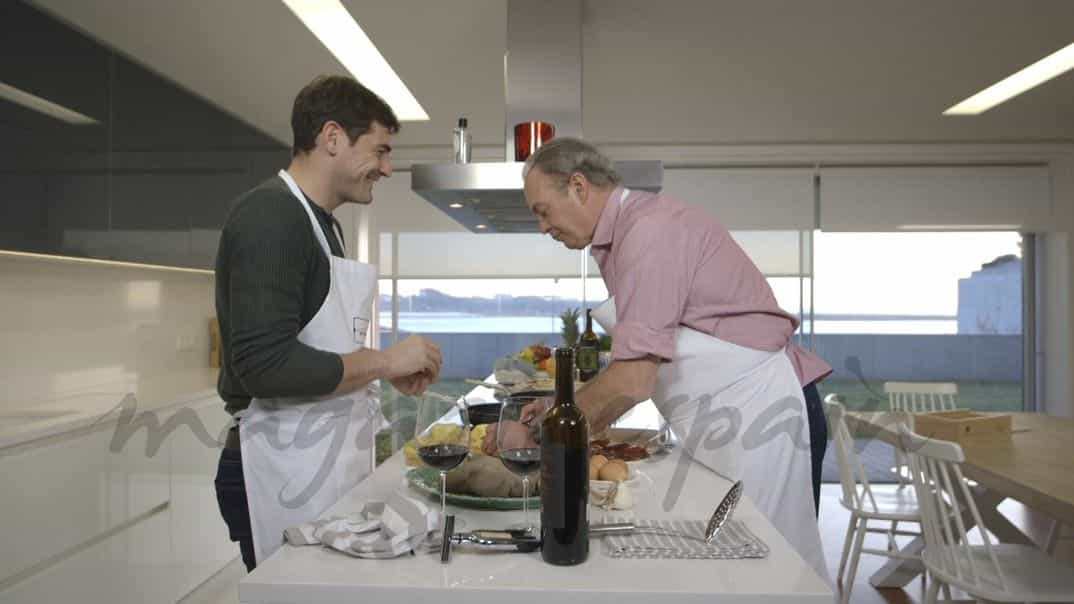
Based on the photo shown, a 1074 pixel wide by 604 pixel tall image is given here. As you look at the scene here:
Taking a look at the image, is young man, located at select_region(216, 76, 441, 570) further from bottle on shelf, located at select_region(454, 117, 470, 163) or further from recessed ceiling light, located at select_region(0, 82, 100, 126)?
recessed ceiling light, located at select_region(0, 82, 100, 126)

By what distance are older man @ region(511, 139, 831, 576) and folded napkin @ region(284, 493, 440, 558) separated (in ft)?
1.77

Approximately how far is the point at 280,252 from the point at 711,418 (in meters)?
0.95

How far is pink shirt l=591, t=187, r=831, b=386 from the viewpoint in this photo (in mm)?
1531

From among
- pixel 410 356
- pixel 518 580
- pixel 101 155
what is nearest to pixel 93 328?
pixel 101 155

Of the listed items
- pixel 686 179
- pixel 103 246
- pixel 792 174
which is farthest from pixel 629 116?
pixel 103 246

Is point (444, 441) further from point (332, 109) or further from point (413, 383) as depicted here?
point (332, 109)

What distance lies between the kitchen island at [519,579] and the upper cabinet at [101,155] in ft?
7.35

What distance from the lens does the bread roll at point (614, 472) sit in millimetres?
1430

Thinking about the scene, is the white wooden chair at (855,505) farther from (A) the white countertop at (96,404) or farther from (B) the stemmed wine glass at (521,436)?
(A) the white countertop at (96,404)

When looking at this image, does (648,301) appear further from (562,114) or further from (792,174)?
(792,174)

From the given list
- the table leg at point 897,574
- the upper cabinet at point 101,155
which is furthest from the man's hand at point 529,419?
the table leg at point 897,574

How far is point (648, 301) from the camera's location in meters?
1.53

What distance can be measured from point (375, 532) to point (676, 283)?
0.76 meters

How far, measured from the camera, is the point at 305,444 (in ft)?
5.02
